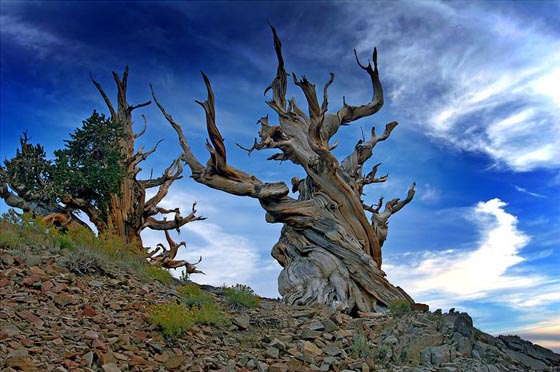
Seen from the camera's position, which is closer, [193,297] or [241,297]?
[193,297]

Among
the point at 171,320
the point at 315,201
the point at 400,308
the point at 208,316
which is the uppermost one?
the point at 315,201

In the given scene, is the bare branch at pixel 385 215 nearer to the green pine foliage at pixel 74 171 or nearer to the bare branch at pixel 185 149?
the bare branch at pixel 185 149

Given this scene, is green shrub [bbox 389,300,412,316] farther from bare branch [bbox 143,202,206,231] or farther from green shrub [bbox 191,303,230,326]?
bare branch [bbox 143,202,206,231]

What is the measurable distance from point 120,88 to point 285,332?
48.4 ft

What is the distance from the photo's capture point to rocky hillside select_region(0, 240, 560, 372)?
717 centimetres

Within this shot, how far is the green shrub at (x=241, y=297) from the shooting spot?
11.3 m

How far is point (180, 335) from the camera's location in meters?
8.41

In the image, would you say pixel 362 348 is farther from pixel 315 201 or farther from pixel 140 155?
pixel 140 155

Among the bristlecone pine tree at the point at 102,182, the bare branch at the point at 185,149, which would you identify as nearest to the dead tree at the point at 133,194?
the bristlecone pine tree at the point at 102,182

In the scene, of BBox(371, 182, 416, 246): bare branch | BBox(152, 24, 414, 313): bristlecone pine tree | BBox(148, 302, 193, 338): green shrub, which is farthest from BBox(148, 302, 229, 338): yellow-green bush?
BBox(371, 182, 416, 246): bare branch

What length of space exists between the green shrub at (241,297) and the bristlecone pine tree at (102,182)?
7.15 meters

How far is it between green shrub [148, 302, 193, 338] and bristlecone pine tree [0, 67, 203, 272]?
9.53 meters

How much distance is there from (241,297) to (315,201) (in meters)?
5.26

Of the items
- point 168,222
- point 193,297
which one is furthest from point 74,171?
point 193,297
